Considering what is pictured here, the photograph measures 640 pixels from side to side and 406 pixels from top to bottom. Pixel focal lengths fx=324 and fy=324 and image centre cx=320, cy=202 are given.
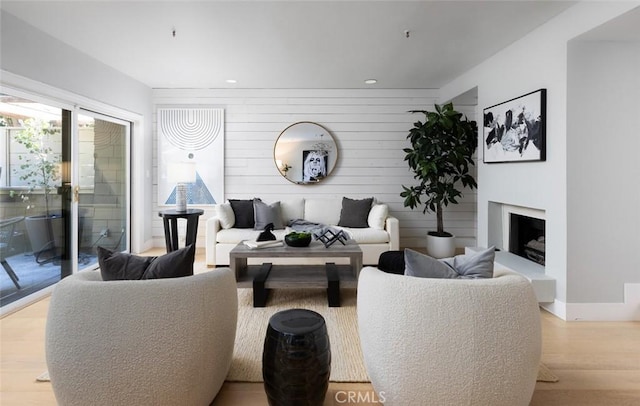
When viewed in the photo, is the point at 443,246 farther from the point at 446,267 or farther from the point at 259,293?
the point at 446,267

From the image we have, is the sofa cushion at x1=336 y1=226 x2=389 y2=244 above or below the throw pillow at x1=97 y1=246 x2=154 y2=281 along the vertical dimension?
below

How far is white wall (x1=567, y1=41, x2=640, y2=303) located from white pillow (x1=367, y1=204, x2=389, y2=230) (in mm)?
2077

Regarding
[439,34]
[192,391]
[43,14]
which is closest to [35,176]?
[43,14]

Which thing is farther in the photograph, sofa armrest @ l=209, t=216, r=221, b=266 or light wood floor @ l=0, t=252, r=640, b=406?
sofa armrest @ l=209, t=216, r=221, b=266

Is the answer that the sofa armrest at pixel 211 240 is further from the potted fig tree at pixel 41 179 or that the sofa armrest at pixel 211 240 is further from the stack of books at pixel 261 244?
the potted fig tree at pixel 41 179

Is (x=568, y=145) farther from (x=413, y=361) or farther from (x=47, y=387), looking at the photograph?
(x=47, y=387)

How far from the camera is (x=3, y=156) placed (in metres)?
2.74

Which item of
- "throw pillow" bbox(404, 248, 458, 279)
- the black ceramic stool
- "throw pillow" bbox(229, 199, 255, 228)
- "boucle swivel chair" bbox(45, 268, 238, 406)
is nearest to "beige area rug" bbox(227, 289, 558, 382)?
the black ceramic stool

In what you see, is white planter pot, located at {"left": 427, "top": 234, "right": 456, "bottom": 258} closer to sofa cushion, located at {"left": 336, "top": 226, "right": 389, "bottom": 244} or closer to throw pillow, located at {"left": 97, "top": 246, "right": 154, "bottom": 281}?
sofa cushion, located at {"left": 336, "top": 226, "right": 389, "bottom": 244}

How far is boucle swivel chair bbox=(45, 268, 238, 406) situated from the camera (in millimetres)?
1325

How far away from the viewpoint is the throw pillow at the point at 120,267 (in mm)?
1529

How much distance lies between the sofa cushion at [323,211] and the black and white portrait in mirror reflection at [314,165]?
1.47ft

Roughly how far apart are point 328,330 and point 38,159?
314 cm

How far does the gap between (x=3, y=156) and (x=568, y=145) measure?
4.65 m
